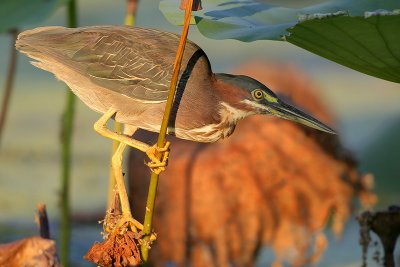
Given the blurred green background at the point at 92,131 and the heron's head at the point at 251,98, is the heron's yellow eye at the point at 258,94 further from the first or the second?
the blurred green background at the point at 92,131

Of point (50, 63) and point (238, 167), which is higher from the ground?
point (50, 63)

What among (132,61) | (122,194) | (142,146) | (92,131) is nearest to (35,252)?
(122,194)

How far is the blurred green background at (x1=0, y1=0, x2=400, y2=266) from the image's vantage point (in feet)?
18.8

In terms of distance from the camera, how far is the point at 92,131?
253 inches

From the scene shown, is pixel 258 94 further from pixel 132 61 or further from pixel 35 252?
pixel 35 252

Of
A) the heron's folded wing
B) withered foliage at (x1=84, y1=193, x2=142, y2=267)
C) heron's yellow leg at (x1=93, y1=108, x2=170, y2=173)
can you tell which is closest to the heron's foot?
heron's yellow leg at (x1=93, y1=108, x2=170, y2=173)

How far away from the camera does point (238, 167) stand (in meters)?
4.25

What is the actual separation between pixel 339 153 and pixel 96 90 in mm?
2003

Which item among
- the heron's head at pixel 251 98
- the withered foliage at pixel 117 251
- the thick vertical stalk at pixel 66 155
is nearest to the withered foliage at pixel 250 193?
the thick vertical stalk at pixel 66 155

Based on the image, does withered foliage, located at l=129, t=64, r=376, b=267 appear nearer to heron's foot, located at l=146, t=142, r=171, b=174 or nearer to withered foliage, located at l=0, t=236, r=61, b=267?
withered foliage, located at l=0, t=236, r=61, b=267

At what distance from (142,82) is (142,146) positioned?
22cm

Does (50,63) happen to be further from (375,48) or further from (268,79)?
(268,79)

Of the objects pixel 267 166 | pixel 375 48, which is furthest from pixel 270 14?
pixel 267 166

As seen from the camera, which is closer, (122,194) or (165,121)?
(165,121)
